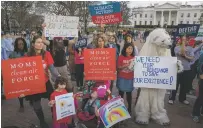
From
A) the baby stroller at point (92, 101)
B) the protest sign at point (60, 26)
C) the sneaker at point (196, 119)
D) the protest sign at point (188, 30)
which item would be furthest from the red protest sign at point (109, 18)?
the sneaker at point (196, 119)

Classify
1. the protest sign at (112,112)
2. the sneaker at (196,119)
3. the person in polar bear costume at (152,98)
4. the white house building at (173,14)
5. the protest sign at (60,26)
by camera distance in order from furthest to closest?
1. the white house building at (173,14)
2. the protest sign at (60,26)
3. the sneaker at (196,119)
4. the person in polar bear costume at (152,98)
5. the protest sign at (112,112)

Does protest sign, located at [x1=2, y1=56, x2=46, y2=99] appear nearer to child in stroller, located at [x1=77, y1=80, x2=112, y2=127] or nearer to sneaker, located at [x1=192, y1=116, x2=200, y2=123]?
child in stroller, located at [x1=77, y1=80, x2=112, y2=127]

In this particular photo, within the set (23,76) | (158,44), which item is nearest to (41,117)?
(23,76)

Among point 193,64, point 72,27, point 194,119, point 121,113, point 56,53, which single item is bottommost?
point 194,119

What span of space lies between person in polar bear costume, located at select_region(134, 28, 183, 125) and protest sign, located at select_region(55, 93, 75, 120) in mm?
1381

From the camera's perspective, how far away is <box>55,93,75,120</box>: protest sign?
12.0 feet

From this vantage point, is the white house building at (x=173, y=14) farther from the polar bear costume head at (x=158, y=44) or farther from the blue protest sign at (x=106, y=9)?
the polar bear costume head at (x=158, y=44)

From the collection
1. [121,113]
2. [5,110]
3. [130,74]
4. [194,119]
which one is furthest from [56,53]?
[194,119]

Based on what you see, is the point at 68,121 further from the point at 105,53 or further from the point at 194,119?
the point at 194,119

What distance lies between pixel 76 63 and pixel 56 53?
1070 millimetres

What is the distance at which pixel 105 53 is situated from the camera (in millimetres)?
4211

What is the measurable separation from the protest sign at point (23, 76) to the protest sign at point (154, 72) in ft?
5.64

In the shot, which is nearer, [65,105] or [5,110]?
[65,105]

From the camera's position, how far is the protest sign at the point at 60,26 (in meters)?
5.98
